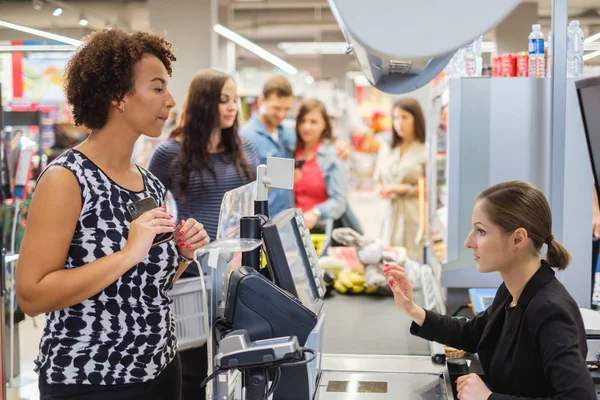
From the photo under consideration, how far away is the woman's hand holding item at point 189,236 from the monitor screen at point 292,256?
248 millimetres

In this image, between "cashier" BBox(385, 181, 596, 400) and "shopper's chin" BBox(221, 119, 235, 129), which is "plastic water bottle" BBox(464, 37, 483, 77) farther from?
"cashier" BBox(385, 181, 596, 400)

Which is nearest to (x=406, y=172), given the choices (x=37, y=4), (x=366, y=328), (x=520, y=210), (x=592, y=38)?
(x=592, y=38)

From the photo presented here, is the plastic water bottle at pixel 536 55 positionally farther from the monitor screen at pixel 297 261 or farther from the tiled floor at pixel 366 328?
the monitor screen at pixel 297 261

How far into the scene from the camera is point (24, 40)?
793cm

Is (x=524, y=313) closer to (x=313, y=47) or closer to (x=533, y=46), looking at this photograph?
(x=533, y=46)

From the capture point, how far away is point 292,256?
1.63m

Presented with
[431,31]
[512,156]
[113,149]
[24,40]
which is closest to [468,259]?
[512,156]

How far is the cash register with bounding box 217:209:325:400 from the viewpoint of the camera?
1287mm

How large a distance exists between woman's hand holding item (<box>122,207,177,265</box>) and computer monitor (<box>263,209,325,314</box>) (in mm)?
262

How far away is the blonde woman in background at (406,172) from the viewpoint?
241 inches

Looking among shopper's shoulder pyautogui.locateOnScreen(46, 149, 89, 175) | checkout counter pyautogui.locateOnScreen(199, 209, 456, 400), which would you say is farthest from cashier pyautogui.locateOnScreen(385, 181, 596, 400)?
shopper's shoulder pyautogui.locateOnScreen(46, 149, 89, 175)

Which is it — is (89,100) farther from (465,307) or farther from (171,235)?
(465,307)

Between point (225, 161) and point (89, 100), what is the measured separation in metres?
1.53

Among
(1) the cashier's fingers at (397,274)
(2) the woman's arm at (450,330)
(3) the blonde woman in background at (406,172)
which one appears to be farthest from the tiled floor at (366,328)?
(3) the blonde woman in background at (406,172)
